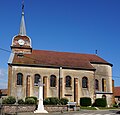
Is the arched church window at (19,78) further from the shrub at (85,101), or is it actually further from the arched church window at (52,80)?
the shrub at (85,101)

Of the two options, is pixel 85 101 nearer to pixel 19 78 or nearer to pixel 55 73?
pixel 55 73

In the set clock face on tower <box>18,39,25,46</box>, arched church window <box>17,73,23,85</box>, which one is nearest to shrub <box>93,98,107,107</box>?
arched church window <box>17,73,23,85</box>

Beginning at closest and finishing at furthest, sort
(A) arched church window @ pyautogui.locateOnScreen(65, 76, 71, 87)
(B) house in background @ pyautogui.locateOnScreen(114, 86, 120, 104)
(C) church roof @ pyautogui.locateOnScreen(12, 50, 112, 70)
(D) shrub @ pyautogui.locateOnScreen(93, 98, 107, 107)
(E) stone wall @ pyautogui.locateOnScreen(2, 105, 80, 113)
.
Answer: (E) stone wall @ pyautogui.locateOnScreen(2, 105, 80, 113)
(D) shrub @ pyautogui.locateOnScreen(93, 98, 107, 107)
(C) church roof @ pyautogui.locateOnScreen(12, 50, 112, 70)
(A) arched church window @ pyautogui.locateOnScreen(65, 76, 71, 87)
(B) house in background @ pyautogui.locateOnScreen(114, 86, 120, 104)

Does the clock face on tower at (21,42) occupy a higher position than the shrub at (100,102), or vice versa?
the clock face on tower at (21,42)

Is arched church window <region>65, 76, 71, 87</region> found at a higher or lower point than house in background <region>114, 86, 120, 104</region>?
higher

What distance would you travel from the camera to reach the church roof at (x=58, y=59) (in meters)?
48.2

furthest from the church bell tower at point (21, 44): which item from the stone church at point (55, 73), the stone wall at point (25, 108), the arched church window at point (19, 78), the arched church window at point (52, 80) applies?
the stone wall at point (25, 108)

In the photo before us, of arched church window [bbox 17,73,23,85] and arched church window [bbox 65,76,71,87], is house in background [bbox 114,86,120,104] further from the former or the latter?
arched church window [bbox 17,73,23,85]

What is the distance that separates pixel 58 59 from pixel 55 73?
3847mm

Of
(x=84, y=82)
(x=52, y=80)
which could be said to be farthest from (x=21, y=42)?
(x=84, y=82)

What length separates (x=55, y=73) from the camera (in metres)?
49.1

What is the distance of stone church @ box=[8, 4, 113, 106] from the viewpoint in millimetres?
46603

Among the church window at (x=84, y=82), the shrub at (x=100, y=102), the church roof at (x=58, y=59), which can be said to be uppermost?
the church roof at (x=58, y=59)

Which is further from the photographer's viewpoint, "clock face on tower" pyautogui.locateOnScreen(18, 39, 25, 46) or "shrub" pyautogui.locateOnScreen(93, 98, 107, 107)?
"clock face on tower" pyautogui.locateOnScreen(18, 39, 25, 46)
